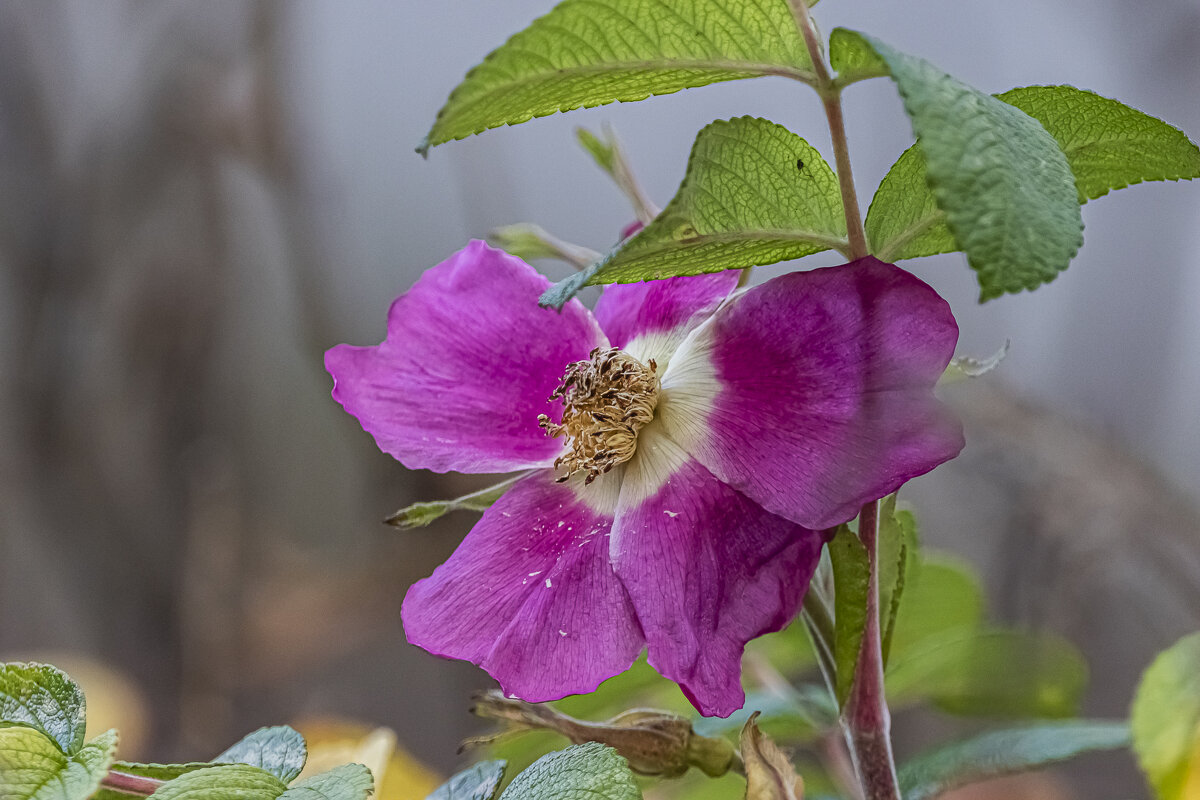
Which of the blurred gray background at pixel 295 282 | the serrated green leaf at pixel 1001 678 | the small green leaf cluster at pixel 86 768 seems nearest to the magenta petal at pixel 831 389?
the small green leaf cluster at pixel 86 768

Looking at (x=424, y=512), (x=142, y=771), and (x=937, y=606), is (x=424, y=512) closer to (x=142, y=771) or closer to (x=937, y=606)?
(x=142, y=771)

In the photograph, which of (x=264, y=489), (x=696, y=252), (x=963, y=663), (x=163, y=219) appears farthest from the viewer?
(x=264, y=489)

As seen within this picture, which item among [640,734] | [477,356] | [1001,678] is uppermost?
[477,356]

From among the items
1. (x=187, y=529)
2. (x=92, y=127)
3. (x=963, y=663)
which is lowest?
(x=187, y=529)

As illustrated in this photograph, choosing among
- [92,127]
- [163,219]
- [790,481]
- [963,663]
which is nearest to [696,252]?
[790,481]

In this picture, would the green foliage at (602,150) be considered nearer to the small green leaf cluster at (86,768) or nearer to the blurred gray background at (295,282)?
the small green leaf cluster at (86,768)

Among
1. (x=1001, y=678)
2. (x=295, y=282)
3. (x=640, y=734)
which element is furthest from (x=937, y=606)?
(x=295, y=282)

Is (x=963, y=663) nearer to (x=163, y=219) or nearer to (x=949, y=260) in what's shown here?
(x=949, y=260)
